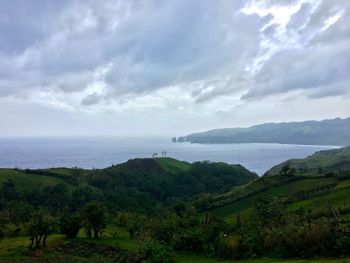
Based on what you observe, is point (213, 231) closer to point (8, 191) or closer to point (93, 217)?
point (93, 217)

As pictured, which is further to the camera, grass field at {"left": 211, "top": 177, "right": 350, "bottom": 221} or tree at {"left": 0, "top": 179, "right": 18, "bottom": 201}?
tree at {"left": 0, "top": 179, "right": 18, "bottom": 201}

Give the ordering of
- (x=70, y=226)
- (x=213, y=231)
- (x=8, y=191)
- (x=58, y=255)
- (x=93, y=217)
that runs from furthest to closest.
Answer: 1. (x=8, y=191)
2. (x=93, y=217)
3. (x=70, y=226)
4. (x=213, y=231)
5. (x=58, y=255)

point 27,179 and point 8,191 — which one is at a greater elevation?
point 27,179

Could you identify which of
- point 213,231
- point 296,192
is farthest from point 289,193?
point 213,231

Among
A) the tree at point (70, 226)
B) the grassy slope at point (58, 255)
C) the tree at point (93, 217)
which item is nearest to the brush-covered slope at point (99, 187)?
the tree at point (93, 217)

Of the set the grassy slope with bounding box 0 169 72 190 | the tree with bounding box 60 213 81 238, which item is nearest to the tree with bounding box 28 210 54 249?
the tree with bounding box 60 213 81 238

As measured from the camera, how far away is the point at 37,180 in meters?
164

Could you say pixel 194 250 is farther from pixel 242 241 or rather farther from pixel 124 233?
pixel 124 233

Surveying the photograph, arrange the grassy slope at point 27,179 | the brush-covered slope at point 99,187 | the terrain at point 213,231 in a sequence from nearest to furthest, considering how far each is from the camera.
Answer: the terrain at point 213,231
the brush-covered slope at point 99,187
the grassy slope at point 27,179

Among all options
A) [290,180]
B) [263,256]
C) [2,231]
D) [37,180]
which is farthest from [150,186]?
[263,256]

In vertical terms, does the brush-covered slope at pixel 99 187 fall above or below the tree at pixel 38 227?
below

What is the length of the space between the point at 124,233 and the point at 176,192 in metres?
112

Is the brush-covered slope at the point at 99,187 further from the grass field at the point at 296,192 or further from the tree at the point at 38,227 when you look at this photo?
the tree at the point at 38,227

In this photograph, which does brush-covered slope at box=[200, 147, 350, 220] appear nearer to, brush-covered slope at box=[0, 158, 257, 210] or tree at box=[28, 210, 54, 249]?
brush-covered slope at box=[0, 158, 257, 210]
